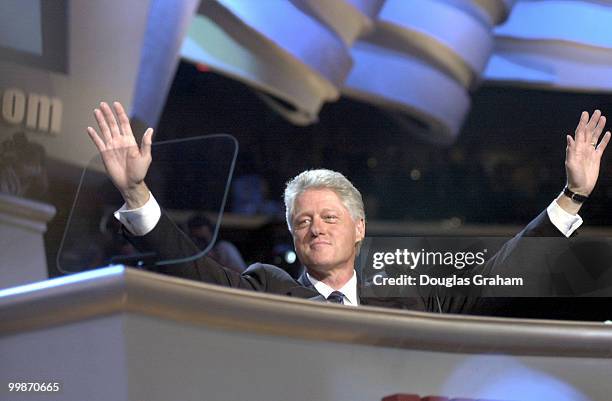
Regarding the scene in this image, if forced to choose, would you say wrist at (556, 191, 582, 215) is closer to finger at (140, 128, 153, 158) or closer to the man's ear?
the man's ear

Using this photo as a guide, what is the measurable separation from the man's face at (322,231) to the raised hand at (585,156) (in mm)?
420

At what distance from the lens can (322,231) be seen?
5.40 ft

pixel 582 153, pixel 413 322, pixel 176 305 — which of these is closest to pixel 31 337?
pixel 176 305

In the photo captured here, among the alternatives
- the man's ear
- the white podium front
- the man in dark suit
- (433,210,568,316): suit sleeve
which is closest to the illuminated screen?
the man in dark suit

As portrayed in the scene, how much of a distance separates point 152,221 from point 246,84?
4.88 ft

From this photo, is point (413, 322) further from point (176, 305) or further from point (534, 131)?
point (534, 131)

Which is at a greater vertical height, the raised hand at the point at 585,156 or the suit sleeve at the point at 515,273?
the raised hand at the point at 585,156

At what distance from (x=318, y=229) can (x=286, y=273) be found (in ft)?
0.34

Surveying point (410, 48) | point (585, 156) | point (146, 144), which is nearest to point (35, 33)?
point (410, 48)

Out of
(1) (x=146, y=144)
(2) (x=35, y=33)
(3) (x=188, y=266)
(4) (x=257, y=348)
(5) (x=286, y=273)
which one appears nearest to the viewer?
(4) (x=257, y=348)

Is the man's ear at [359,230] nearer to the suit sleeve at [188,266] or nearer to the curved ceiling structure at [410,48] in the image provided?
the suit sleeve at [188,266]

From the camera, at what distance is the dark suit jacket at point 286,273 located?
1.53 meters

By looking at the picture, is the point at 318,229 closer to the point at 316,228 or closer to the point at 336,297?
the point at 316,228

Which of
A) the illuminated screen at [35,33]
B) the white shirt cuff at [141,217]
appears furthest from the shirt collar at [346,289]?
the illuminated screen at [35,33]
